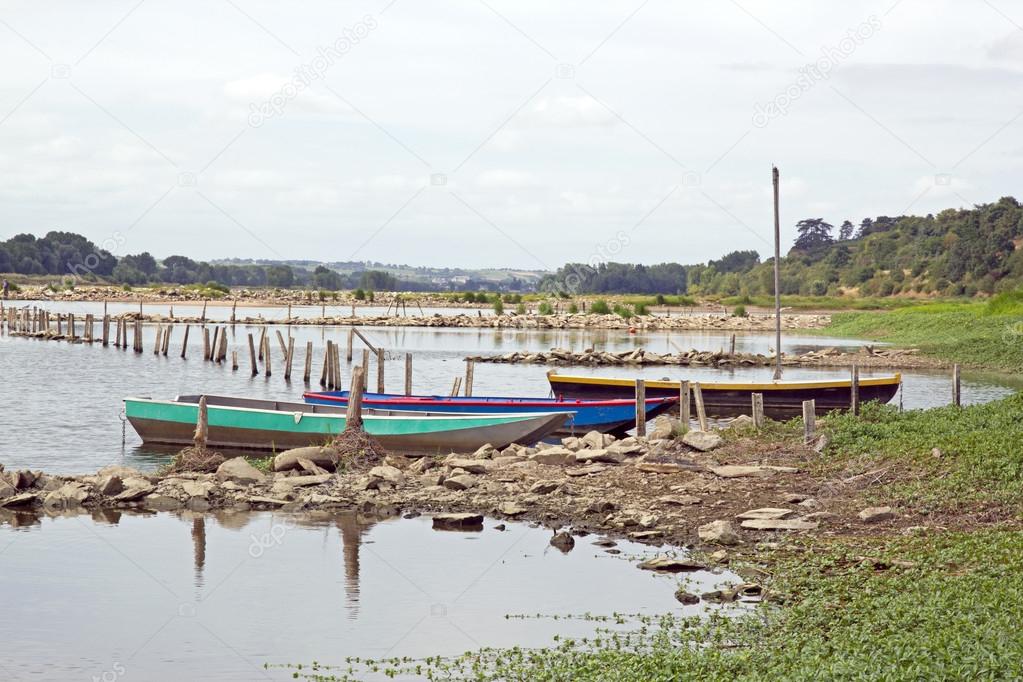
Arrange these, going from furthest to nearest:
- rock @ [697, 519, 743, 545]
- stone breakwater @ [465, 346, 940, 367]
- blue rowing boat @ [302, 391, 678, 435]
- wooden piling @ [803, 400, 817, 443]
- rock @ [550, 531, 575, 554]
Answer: stone breakwater @ [465, 346, 940, 367]
blue rowing boat @ [302, 391, 678, 435]
wooden piling @ [803, 400, 817, 443]
rock @ [550, 531, 575, 554]
rock @ [697, 519, 743, 545]

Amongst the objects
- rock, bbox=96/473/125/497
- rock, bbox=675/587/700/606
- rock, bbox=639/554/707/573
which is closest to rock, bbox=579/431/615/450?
rock, bbox=639/554/707/573

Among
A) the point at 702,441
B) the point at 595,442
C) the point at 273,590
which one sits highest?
the point at 702,441

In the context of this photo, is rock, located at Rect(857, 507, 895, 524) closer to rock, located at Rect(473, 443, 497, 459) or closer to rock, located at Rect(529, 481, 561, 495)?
rock, located at Rect(529, 481, 561, 495)

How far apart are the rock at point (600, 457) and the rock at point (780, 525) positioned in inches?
201

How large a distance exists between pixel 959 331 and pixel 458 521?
164 ft

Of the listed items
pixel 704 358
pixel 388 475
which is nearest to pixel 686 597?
pixel 388 475

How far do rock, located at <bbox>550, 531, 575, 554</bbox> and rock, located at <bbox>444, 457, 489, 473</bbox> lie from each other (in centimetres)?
440

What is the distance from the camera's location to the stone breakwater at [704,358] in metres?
55.4

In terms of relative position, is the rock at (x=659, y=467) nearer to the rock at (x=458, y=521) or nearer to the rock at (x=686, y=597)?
the rock at (x=458, y=521)

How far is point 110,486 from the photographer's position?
1978cm

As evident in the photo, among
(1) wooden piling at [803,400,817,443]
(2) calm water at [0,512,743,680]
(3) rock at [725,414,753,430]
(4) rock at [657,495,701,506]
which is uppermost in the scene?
(1) wooden piling at [803,400,817,443]

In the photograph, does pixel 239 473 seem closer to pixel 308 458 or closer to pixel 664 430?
pixel 308 458

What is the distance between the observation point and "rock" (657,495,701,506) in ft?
58.9

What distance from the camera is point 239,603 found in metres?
14.2
